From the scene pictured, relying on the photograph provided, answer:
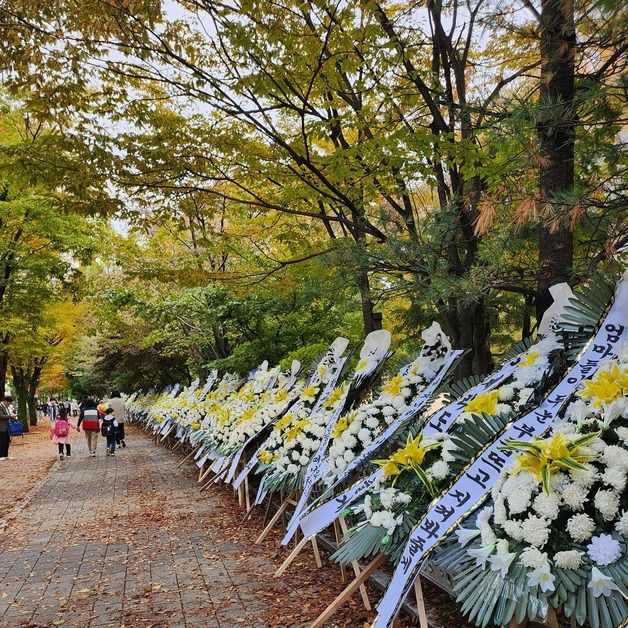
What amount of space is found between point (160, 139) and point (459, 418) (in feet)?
16.2

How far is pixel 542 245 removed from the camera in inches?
201

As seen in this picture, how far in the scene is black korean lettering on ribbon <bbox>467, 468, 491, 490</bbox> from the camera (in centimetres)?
288

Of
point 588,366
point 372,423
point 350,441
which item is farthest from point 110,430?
point 588,366

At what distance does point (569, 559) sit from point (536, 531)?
155mm

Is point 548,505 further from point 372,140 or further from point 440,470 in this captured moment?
point 372,140

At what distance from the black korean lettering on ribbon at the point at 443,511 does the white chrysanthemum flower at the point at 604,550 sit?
73cm

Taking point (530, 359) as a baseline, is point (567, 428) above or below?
below

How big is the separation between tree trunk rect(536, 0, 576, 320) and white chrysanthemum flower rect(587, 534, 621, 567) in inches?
72.9

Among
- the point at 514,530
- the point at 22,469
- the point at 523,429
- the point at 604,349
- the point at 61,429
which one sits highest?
the point at 604,349

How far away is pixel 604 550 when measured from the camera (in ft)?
7.29

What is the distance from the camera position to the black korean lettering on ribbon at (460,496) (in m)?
2.88

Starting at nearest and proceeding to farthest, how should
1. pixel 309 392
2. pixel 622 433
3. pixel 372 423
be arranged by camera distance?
pixel 622 433, pixel 372 423, pixel 309 392

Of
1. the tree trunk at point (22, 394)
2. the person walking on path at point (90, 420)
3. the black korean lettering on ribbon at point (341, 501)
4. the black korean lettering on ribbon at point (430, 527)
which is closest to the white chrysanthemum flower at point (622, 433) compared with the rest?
the black korean lettering on ribbon at point (430, 527)

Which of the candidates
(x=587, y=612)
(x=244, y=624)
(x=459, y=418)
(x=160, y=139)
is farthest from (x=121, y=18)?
(x=587, y=612)
